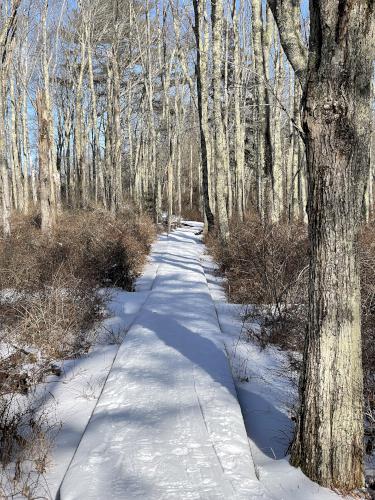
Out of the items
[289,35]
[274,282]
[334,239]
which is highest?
[289,35]

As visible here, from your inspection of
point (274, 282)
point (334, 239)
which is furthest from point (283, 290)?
point (334, 239)

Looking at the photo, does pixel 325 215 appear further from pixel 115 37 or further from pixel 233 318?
pixel 115 37

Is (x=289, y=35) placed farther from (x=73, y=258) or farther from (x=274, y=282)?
(x=73, y=258)

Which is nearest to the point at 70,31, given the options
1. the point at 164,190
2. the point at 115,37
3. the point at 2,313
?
the point at 115,37

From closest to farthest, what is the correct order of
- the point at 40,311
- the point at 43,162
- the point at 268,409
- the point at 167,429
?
the point at 167,429
the point at 268,409
the point at 40,311
the point at 43,162

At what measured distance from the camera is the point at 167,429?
320cm

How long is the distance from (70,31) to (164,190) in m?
14.5

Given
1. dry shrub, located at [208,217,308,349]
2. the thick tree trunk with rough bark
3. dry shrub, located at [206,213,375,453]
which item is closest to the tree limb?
the thick tree trunk with rough bark

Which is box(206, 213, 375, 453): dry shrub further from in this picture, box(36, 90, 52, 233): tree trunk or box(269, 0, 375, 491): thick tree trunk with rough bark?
box(36, 90, 52, 233): tree trunk

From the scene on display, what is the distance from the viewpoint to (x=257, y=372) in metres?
4.47

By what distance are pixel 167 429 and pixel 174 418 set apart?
0.17 meters

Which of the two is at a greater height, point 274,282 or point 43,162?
point 43,162

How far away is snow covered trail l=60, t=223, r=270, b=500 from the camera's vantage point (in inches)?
101

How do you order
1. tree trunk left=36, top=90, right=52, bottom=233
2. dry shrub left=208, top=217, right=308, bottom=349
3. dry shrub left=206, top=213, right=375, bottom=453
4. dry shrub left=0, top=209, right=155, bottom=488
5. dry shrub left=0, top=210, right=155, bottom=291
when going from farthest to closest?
tree trunk left=36, top=90, right=52, bottom=233 < dry shrub left=0, top=210, right=155, bottom=291 < dry shrub left=208, top=217, right=308, bottom=349 < dry shrub left=206, top=213, right=375, bottom=453 < dry shrub left=0, top=209, right=155, bottom=488
